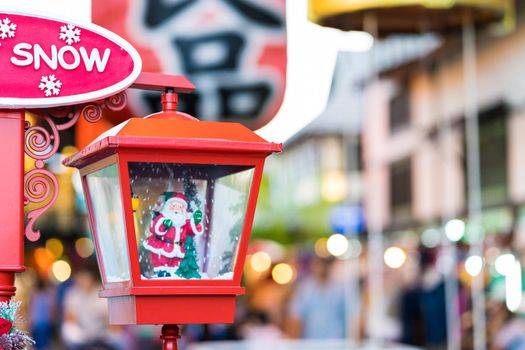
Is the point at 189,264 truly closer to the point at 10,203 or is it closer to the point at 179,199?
the point at 179,199

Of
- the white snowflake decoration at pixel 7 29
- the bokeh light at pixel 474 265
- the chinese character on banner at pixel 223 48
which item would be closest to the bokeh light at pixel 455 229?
the bokeh light at pixel 474 265

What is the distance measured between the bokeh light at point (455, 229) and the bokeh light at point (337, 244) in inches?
255

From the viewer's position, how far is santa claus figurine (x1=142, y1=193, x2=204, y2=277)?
396 cm

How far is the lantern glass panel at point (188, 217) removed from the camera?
13.0 ft

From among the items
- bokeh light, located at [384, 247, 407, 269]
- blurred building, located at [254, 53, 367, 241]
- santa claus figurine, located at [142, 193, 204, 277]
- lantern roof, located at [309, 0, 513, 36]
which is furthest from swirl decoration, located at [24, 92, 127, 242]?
bokeh light, located at [384, 247, 407, 269]

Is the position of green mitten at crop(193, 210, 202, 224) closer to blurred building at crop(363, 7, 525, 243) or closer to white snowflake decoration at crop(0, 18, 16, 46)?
white snowflake decoration at crop(0, 18, 16, 46)

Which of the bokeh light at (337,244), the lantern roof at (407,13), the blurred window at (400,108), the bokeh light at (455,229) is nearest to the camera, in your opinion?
the lantern roof at (407,13)

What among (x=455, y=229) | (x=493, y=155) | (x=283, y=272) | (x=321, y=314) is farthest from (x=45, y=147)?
(x=283, y=272)

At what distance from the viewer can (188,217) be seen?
3994mm

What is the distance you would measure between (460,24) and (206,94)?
6488 millimetres

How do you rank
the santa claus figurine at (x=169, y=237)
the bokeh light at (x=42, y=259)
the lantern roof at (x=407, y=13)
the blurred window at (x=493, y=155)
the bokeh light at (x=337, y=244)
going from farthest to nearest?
the bokeh light at (x=42, y=259), the bokeh light at (x=337, y=244), the blurred window at (x=493, y=155), the lantern roof at (x=407, y=13), the santa claus figurine at (x=169, y=237)

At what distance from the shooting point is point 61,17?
4035 millimetres

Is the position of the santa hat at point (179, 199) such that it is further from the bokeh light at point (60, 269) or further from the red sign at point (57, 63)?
the bokeh light at point (60, 269)

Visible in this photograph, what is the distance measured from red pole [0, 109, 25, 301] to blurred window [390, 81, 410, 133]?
15.6m
